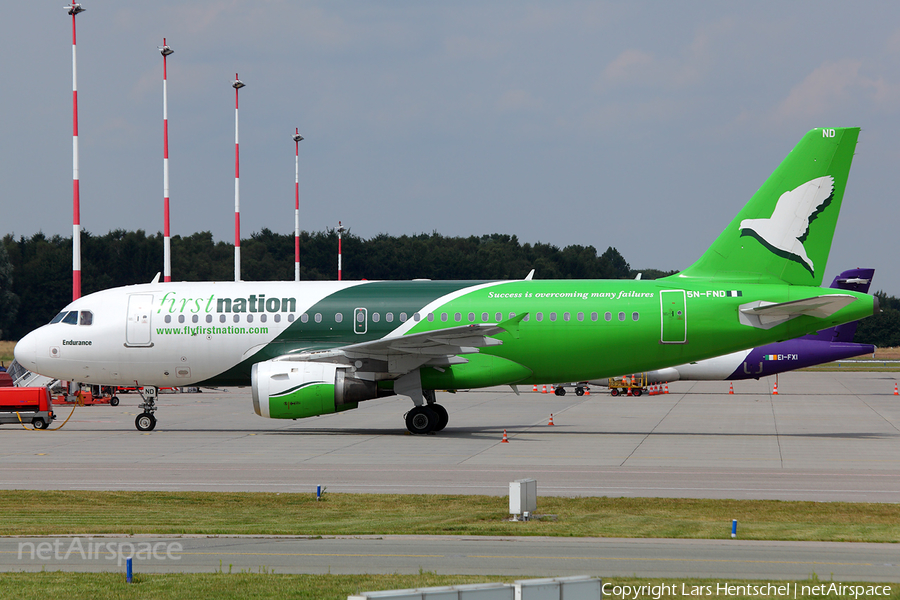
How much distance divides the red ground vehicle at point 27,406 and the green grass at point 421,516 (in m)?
14.5

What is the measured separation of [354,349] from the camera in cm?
2752

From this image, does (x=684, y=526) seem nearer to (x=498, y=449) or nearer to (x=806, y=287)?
(x=498, y=449)

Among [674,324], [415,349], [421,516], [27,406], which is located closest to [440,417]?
[415,349]

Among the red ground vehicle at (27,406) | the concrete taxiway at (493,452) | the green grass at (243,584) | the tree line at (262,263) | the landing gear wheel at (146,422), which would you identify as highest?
the tree line at (262,263)

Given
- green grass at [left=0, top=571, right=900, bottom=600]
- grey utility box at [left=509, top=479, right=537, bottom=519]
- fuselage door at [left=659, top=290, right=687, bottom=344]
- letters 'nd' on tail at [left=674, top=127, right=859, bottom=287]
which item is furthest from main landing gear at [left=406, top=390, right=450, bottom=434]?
green grass at [left=0, top=571, right=900, bottom=600]

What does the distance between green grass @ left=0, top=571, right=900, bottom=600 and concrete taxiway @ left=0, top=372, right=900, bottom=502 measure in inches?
280

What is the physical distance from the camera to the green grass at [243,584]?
1027 cm

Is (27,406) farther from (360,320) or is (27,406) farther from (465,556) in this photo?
(465,556)

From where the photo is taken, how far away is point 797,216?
2900 centimetres

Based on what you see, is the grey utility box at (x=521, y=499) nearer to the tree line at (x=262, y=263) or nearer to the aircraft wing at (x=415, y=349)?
the aircraft wing at (x=415, y=349)

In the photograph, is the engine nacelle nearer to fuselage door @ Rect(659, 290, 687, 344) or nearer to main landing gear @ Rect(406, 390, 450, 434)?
main landing gear @ Rect(406, 390, 450, 434)

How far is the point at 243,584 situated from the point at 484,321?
60.3ft

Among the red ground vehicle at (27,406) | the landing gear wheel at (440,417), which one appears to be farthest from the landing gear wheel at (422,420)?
the red ground vehicle at (27,406)

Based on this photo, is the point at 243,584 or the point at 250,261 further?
the point at 250,261
